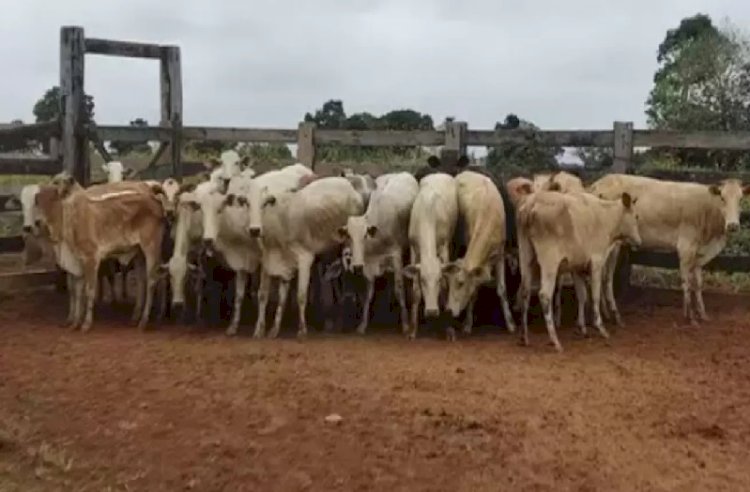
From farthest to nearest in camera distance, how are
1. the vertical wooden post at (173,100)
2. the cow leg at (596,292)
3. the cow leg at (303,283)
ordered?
the vertical wooden post at (173,100), the cow leg at (303,283), the cow leg at (596,292)

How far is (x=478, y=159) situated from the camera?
53.5 ft

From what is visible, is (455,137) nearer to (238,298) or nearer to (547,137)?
(547,137)

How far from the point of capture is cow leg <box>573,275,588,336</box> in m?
12.3

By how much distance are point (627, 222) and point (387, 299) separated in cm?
285

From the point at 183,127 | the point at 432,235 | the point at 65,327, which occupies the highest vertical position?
the point at 183,127

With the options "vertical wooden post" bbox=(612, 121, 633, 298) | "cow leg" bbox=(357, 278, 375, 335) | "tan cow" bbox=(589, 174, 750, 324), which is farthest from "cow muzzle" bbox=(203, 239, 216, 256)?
"vertical wooden post" bbox=(612, 121, 633, 298)

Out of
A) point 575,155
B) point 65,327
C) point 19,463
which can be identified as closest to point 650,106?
point 575,155

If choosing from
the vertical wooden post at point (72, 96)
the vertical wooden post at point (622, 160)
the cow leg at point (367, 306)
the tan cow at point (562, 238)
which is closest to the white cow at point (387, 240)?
the cow leg at point (367, 306)

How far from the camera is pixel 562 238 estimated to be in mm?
11688

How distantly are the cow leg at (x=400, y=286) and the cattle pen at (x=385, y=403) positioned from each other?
0.23m

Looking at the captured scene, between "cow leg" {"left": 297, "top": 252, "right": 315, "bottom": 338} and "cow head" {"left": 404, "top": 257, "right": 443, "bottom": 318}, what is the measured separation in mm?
1174

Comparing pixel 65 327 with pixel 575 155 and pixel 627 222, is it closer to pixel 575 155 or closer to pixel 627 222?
pixel 627 222

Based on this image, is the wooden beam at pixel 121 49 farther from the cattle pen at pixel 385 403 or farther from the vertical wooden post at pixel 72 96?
the cattle pen at pixel 385 403

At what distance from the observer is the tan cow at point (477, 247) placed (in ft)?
39.0
